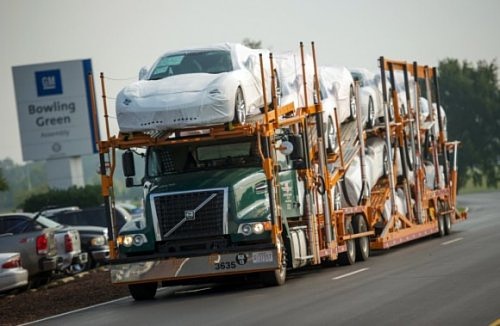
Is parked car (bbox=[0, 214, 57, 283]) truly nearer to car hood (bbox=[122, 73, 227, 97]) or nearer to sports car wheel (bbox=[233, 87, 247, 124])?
car hood (bbox=[122, 73, 227, 97])

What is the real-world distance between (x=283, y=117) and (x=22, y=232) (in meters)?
7.69

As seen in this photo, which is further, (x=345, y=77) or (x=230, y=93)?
(x=345, y=77)

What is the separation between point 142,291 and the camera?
2019 cm

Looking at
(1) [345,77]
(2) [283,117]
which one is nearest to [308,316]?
(2) [283,117]

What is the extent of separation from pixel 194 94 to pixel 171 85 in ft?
1.73

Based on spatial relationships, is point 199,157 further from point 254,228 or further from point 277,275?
point 277,275

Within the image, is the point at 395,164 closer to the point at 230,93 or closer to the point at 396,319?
the point at 230,93

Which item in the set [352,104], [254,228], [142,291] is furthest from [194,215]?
Answer: [352,104]

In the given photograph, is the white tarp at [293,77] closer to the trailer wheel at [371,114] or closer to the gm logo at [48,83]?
the trailer wheel at [371,114]

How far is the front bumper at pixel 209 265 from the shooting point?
1900 centimetres

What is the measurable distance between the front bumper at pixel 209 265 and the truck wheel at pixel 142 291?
2.94ft

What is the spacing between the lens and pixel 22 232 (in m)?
26.1

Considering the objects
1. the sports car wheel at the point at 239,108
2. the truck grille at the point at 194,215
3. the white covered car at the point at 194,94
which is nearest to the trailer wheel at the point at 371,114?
the white covered car at the point at 194,94

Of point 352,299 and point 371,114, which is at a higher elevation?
point 371,114
